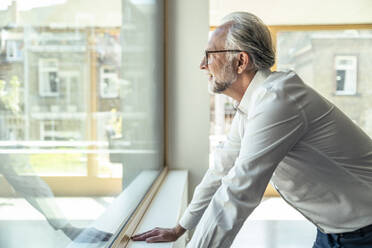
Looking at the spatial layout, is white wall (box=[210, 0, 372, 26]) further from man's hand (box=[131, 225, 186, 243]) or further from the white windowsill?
man's hand (box=[131, 225, 186, 243])

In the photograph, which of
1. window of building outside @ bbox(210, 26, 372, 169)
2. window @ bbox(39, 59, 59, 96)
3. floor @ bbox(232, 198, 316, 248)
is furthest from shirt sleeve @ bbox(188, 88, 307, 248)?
window of building outside @ bbox(210, 26, 372, 169)

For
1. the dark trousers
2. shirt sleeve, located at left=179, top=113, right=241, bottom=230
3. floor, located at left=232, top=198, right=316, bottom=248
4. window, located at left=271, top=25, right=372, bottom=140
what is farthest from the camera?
window, located at left=271, top=25, right=372, bottom=140

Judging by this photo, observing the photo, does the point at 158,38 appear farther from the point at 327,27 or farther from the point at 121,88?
the point at 327,27

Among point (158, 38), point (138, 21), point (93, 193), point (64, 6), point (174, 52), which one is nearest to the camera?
point (64, 6)

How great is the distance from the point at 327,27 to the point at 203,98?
3.26 m

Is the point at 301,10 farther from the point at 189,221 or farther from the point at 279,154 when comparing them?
the point at 279,154

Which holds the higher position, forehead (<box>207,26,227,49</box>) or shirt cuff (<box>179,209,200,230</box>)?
forehead (<box>207,26,227,49</box>)

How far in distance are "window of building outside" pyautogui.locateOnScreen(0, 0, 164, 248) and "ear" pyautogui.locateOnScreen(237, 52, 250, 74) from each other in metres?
0.57

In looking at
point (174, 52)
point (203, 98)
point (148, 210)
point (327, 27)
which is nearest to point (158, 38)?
point (174, 52)

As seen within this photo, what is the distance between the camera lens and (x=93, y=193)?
1.46 metres

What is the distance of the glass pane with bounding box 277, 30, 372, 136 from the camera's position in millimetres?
5891

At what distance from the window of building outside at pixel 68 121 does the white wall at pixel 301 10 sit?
335 centimetres

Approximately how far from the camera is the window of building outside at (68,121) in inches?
33.4

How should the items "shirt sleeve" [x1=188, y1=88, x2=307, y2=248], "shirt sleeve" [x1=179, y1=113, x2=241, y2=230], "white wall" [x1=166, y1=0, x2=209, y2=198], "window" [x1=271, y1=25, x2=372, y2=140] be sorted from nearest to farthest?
"shirt sleeve" [x1=188, y1=88, x2=307, y2=248] < "shirt sleeve" [x1=179, y1=113, x2=241, y2=230] < "white wall" [x1=166, y1=0, x2=209, y2=198] < "window" [x1=271, y1=25, x2=372, y2=140]
